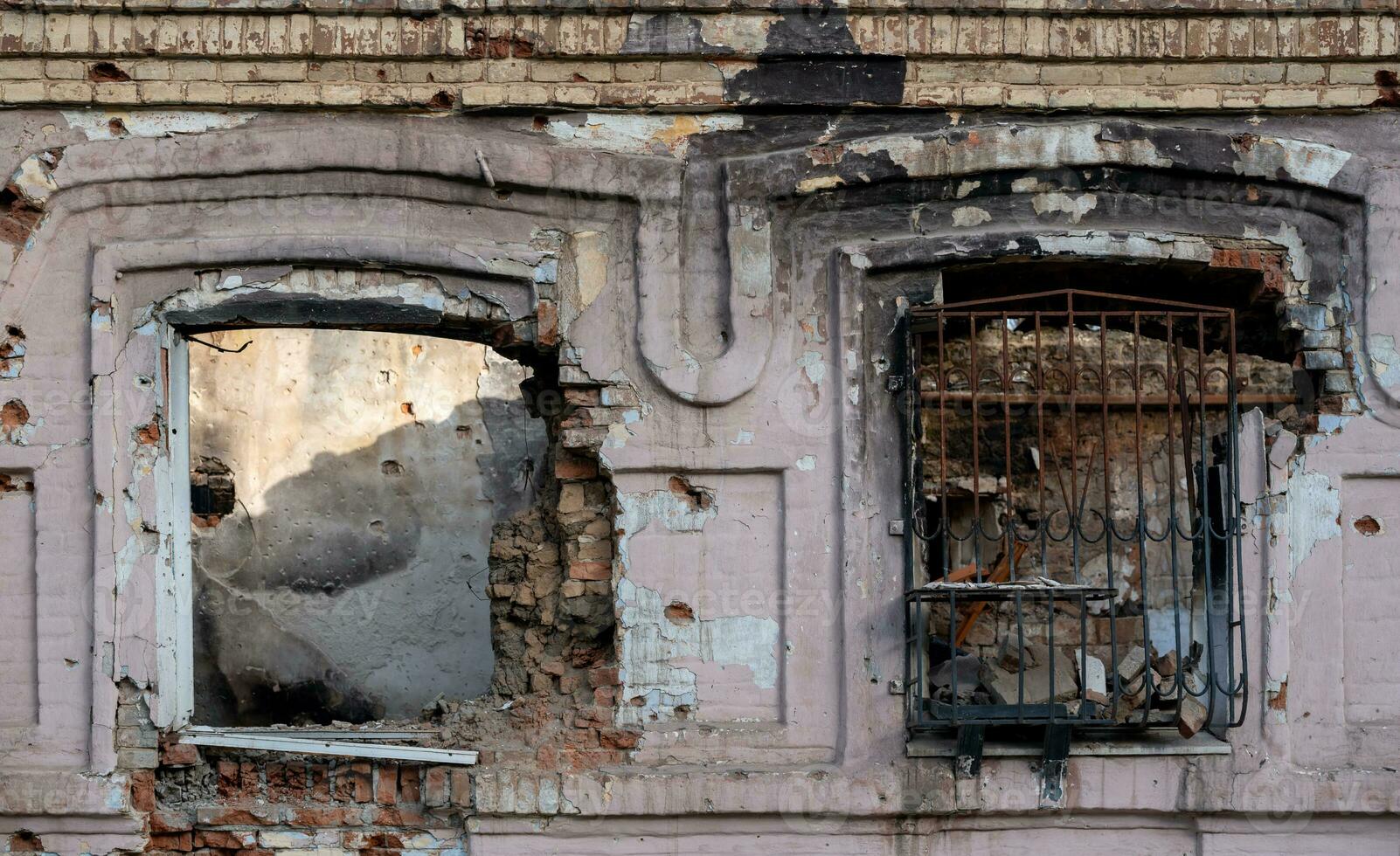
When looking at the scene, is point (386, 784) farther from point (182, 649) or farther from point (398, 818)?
point (182, 649)

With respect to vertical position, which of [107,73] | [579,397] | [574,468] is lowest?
[574,468]

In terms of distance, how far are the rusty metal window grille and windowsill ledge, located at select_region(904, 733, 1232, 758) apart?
2.5 inches

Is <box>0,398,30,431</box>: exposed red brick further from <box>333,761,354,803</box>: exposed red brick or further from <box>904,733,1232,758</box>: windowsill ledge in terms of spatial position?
<box>904,733,1232,758</box>: windowsill ledge

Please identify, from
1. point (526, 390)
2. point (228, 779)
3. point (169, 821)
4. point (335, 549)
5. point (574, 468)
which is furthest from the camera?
point (335, 549)

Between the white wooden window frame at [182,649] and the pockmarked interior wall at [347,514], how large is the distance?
9.03 ft

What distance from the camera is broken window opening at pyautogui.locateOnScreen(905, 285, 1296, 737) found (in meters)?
4.77

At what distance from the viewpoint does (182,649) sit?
16.3 feet

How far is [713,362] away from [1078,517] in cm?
A: 137

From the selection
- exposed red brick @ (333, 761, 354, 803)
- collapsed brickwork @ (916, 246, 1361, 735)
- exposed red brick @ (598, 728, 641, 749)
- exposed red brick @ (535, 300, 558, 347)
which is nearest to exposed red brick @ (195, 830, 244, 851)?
exposed red brick @ (333, 761, 354, 803)

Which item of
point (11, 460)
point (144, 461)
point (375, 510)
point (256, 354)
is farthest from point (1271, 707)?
point (256, 354)

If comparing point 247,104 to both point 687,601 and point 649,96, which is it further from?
point 687,601

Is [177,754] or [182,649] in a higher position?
[182,649]

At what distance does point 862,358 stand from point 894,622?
95 cm

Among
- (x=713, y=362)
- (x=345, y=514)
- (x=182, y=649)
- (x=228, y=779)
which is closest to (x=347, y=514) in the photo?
(x=345, y=514)
